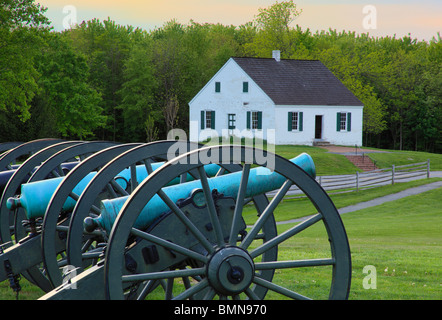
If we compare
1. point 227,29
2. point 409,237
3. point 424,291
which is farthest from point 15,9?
point 227,29

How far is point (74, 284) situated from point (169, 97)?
51950mm

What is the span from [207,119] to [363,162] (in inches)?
513

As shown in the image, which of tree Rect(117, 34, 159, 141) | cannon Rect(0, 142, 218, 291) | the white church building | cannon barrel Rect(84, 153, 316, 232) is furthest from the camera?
tree Rect(117, 34, 159, 141)

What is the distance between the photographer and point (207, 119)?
4397cm

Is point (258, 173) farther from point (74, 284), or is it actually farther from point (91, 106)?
point (91, 106)

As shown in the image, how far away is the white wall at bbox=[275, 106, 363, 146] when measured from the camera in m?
41.1

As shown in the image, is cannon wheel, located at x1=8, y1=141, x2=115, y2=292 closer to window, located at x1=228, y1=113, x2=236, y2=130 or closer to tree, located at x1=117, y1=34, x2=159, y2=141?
window, located at x1=228, y1=113, x2=236, y2=130

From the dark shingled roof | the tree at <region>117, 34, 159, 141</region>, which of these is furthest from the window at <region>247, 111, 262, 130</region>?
the tree at <region>117, 34, 159, 141</region>

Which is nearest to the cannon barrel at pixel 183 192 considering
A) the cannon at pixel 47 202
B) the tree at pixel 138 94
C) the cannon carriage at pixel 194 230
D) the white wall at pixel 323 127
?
the cannon carriage at pixel 194 230

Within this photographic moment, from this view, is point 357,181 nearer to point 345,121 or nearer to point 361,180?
point 361,180

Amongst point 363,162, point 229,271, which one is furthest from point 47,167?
point 363,162

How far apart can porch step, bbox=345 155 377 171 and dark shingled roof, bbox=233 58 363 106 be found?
7210mm
